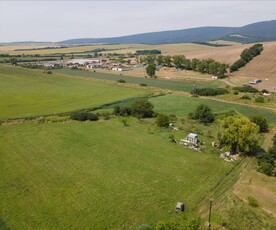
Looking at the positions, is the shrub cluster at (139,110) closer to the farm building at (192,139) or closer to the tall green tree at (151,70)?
the farm building at (192,139)

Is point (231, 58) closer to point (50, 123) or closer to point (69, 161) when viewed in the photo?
point (50, 123)

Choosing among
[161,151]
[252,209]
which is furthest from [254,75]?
[252,209]

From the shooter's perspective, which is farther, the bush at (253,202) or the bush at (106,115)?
the bush at (106,115)

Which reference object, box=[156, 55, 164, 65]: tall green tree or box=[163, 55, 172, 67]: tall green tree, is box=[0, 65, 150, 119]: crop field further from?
box=[156, 55, 164, 65]: tall green tree

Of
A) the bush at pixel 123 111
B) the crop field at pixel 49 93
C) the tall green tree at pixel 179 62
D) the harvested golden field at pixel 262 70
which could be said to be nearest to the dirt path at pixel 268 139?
the bush at pixel 123 111

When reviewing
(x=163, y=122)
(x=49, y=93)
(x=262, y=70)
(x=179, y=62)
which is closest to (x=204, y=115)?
(x=163, y=122)

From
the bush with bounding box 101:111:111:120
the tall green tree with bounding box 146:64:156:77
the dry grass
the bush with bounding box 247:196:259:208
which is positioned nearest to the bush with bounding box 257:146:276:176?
the dry grass
